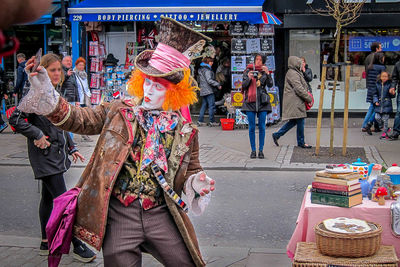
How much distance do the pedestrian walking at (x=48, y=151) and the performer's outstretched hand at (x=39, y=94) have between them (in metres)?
1.71

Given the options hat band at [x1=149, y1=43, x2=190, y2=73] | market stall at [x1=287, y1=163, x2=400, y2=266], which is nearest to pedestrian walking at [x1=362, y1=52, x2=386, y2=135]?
market stall at [x1=287, y1=163, x2=400, y2=266]

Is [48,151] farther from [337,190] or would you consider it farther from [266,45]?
[266,45]

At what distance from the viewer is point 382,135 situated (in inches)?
480

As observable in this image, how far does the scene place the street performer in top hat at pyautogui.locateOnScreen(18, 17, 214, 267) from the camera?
342 cm

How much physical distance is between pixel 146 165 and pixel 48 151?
1.99 metres

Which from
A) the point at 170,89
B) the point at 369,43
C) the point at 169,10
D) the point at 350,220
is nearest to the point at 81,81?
the point at 169,10

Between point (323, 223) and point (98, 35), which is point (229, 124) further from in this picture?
point (323, 223)

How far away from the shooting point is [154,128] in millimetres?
3570

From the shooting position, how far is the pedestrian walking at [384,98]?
479 inches

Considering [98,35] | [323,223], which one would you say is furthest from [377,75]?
[323,223]

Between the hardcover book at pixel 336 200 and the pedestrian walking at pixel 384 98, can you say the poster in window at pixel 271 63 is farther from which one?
the hardcover book at pixel 336 200

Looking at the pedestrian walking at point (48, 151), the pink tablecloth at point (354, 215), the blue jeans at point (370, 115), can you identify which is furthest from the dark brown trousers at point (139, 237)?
the blue jeans at point (370, 115)

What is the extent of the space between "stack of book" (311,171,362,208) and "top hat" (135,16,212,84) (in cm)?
138

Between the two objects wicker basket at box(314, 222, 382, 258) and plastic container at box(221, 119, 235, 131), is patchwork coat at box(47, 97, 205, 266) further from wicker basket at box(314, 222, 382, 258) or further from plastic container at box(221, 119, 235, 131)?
plastic container at box(221, 119, 235, 131)
